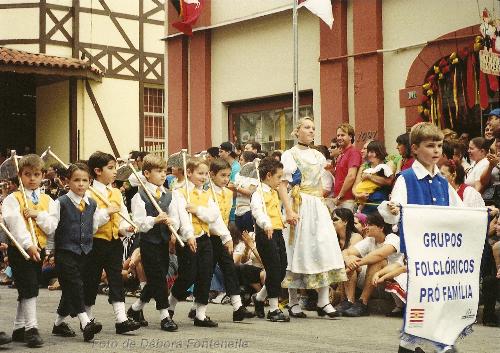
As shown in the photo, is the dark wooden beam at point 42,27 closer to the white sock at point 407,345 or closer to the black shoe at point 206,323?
the black shoe at point 206,323

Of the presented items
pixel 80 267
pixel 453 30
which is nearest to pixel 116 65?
pixel 453 30

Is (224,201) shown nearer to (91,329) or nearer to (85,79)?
(91,329)

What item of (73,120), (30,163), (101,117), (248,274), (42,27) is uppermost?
(42,27)

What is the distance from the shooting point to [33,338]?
7.59m

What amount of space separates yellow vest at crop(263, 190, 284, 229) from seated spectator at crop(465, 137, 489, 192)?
230cm

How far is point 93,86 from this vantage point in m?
25.9

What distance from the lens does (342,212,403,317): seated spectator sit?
1003cm

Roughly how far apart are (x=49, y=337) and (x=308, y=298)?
3.70m

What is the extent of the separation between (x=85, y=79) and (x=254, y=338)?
61.4ft

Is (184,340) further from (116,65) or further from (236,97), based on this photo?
(116,65)

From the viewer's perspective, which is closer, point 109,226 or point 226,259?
point 109,226

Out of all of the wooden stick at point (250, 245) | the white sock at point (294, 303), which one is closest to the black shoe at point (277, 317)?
the white sock at point (294, 303)

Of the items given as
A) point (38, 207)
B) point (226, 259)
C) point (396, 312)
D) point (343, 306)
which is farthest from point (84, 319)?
point (396, 312)

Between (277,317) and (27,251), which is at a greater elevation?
(27,251)
